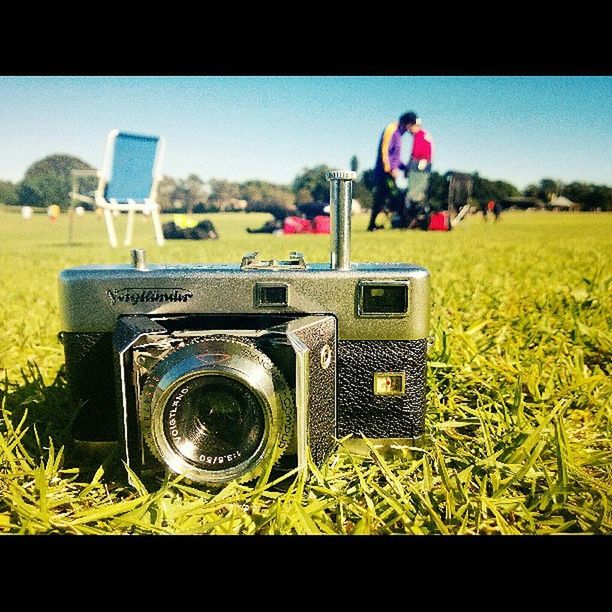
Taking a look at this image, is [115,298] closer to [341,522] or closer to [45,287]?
[341,522]

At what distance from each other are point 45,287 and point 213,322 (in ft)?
10.5

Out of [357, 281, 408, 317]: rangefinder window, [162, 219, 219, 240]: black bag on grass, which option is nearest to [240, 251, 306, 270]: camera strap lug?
[357, 281, 408, 317]: rangefinder window

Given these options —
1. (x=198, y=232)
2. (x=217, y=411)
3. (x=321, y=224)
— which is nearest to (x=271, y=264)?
(x=217, y=411)

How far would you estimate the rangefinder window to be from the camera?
4.98ft

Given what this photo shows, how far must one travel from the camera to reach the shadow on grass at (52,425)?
1616mm

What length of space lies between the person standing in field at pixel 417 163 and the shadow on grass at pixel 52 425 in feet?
28.1

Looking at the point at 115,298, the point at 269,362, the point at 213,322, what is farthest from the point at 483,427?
the point at 115,298

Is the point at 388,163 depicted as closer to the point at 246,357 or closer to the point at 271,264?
the point at 271,264

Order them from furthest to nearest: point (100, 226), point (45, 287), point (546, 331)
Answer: point (100, 226) < point (45, 287) < point (546, 331)

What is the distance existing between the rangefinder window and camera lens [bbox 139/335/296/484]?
1.03 feet

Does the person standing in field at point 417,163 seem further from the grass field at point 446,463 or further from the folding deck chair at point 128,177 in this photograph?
the grass field at point 446,463

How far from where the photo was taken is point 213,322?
5.06ft

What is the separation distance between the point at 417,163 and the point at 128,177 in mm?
5008

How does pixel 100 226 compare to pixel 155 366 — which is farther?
pixel 100 226
